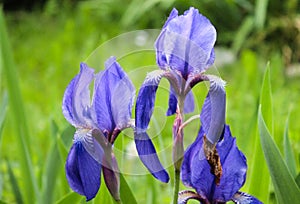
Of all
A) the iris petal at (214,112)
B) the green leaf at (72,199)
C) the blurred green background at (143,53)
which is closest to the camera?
the iris petal at (214,112)

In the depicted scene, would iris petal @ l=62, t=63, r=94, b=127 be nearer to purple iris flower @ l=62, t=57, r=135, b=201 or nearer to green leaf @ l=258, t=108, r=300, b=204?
purple iris flower @ l=62, t=57, r=135, b=201

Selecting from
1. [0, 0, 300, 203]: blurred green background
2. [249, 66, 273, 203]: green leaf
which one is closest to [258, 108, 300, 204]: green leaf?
[249, 66, 273, 203]: green leaf

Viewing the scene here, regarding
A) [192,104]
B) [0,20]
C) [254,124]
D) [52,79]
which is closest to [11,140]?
[52,79]

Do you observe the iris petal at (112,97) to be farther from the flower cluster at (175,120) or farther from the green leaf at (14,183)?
the green leaf at (14,183)

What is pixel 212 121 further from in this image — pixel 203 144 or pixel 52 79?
pixel 52 79

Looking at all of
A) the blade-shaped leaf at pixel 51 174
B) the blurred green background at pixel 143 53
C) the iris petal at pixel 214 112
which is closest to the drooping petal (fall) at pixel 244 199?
the iris petal at pixel 214 112

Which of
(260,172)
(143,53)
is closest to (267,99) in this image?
(260,172)

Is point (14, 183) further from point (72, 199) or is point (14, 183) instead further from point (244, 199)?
point (244, 199)
